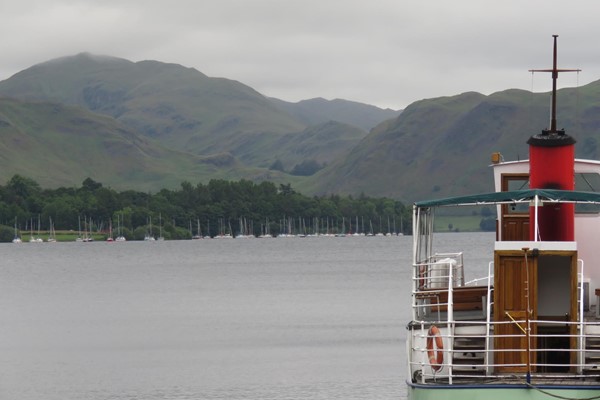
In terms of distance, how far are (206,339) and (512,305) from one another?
56.3 m

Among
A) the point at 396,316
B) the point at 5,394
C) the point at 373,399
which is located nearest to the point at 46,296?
the point at 396,316

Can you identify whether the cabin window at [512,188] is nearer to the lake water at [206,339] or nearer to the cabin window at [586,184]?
the cabin window at [586,184]

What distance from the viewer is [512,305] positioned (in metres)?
23.8

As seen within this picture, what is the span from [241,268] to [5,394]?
144281 millimetres

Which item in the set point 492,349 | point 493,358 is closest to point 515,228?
point 492,349

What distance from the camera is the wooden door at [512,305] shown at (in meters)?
23.4

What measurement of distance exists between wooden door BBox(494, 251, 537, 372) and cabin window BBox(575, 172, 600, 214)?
638cm

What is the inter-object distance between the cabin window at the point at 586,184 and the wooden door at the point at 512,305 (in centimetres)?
638

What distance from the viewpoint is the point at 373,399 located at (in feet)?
160

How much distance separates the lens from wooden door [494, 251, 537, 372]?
2341 centimetres

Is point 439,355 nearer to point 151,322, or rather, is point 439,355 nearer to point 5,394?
point 5,394

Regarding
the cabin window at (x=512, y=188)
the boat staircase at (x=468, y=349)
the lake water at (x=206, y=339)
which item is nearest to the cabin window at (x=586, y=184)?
the cabin window at (x=512, y=188)

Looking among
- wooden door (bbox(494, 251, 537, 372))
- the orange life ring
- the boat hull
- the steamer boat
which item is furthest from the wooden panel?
the boat hull

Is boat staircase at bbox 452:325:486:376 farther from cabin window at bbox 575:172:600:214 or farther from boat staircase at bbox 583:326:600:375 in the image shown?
cabin window at bbox 575:172:600:214
